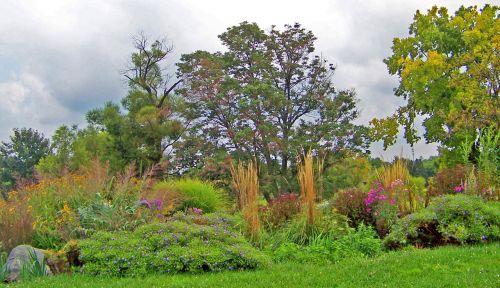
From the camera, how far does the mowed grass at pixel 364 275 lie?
5879mm

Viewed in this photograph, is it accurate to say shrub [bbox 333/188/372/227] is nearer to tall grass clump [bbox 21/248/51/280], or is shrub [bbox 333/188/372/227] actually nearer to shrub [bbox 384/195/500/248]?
shrub [bbox 384/195/500/248]

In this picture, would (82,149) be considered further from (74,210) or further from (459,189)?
(459,189)

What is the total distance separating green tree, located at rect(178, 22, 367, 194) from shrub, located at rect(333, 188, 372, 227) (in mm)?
10354

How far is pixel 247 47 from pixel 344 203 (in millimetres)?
13970

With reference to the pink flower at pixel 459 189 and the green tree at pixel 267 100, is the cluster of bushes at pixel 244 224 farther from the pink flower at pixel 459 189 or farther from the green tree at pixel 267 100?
the green tree at pixel 267 100

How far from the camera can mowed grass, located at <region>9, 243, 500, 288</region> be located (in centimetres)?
588

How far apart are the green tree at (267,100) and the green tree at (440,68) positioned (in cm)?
219

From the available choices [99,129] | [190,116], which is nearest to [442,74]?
[190,116]

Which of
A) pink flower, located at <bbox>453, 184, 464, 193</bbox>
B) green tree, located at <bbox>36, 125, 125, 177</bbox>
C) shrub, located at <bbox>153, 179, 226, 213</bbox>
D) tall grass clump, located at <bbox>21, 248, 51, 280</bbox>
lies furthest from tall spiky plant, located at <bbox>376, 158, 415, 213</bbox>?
green tree, located at <bbox>36, 125, 125, 177</bbox>

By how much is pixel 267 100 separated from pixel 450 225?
14036mm

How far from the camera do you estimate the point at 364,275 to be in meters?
6.17

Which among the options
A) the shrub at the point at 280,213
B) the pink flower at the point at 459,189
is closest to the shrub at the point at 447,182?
the pink flower at the point at 459,189

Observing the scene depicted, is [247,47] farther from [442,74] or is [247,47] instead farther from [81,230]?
[81,230]

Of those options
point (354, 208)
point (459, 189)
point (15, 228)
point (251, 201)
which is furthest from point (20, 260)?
point (459, 189)
